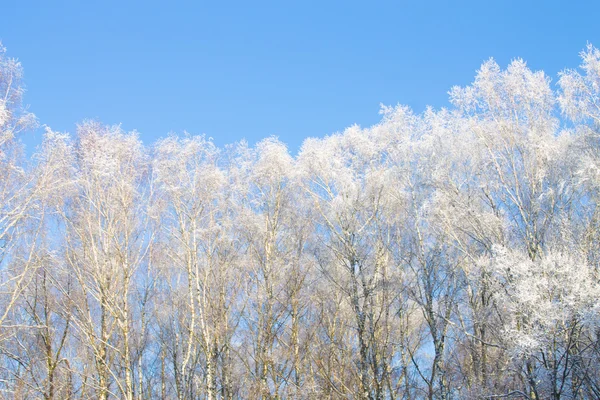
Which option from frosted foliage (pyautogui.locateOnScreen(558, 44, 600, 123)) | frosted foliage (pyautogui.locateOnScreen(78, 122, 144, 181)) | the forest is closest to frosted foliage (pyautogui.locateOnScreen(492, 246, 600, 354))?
the forest

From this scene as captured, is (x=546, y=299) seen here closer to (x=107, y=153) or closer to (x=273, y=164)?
(x=273, y=164)

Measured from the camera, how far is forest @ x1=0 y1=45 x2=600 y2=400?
1337 centimetres

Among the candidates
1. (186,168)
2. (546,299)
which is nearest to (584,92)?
(546,299)

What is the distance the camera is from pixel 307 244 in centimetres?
1788

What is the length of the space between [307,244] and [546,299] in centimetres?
833

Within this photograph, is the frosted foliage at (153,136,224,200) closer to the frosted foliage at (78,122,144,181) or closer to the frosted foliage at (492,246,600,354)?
the frosted foliage at (78,122,144,181)

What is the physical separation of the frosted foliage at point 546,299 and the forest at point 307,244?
0.17 meters

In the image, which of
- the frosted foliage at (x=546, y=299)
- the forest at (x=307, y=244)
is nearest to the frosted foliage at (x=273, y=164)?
the forest at (x=307, y=244)

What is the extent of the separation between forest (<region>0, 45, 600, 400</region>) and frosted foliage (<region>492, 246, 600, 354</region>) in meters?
0.17

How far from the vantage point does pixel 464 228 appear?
15.8m

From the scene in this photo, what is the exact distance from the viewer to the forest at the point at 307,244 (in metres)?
13.4

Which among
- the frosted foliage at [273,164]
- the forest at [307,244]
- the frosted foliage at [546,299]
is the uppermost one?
the frosted foliage at [273,164]

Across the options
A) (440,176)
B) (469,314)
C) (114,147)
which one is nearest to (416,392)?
(469,314)

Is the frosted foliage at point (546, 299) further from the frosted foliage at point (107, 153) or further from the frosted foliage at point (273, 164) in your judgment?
the frosted foliage at point (107, 153)
